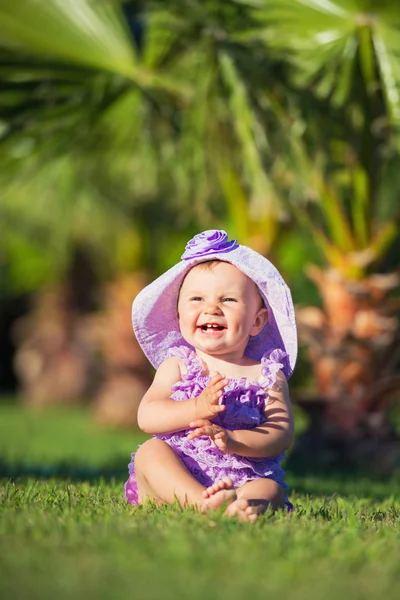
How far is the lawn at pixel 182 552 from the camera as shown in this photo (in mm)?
2152

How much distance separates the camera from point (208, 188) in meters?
6.83

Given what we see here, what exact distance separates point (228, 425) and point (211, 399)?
28 centimetres

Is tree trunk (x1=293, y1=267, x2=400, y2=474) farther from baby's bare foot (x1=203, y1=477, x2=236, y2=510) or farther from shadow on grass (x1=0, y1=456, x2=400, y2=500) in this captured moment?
baby's bare foot (x1=203, y1=477, x2=236, y2=510)

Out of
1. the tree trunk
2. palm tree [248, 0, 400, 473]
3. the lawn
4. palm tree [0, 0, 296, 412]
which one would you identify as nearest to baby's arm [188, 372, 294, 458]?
the lawn

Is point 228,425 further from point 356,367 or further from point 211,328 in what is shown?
point 356,367

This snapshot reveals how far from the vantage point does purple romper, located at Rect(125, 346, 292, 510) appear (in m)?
3.27

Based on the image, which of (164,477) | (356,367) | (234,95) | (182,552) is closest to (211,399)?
(164,477)

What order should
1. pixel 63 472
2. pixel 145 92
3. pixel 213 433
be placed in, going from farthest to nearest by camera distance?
pixel 145 92, pixel 63 472, pixel 213 433

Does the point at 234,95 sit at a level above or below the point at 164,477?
above

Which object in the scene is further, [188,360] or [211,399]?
[188,360]

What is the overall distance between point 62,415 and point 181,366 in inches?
382

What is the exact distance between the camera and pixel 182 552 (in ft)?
7.66

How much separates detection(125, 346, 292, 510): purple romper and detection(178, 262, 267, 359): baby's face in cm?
10

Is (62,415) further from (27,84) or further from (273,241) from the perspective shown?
(27,84)
